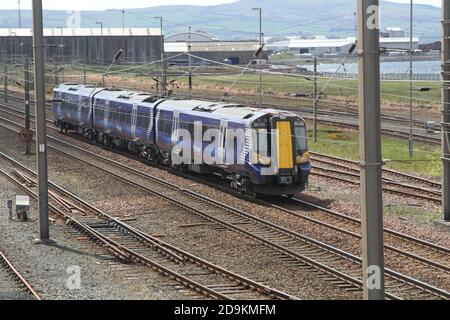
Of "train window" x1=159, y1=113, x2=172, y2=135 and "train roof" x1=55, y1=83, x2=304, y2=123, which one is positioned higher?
"train roof" x1=55, y1=83, x2=304, y2=123

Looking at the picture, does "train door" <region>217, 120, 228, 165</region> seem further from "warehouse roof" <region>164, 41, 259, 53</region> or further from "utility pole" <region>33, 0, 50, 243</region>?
"warehouse roof" <region>164, 41, 259, 53</region>

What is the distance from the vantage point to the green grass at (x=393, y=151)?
32500 millimetres

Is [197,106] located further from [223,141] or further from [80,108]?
[80,108]

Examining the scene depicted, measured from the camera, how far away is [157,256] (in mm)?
19531

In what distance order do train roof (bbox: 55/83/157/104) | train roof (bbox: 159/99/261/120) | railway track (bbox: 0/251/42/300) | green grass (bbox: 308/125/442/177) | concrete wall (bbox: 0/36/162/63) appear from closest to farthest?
railway track (bbox: 0/251/42/300)
train roof (bbox: 159/99/261/120)
green grass (bbox: 308/125/442/177)
train roof (bbox: 55/83/157/104)
concrete wall (bbox: 0/36/162/63)

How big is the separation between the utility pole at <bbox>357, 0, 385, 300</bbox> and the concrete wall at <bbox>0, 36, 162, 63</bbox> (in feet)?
364

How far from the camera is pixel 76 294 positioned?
16.0m

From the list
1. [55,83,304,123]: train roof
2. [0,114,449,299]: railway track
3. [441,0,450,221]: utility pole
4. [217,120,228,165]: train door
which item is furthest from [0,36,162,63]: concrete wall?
[441,0,450,221]: utility pole

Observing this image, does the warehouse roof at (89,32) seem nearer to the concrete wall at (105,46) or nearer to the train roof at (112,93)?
the concrete wall at (105,46)

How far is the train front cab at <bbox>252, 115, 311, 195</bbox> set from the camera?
26125mm

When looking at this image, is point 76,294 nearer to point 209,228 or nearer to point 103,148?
point 209,228

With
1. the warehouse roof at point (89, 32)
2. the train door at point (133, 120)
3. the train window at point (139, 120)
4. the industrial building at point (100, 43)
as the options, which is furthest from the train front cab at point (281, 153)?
the warehouse roof at point (89, 32)

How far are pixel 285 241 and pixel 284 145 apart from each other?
5.94m

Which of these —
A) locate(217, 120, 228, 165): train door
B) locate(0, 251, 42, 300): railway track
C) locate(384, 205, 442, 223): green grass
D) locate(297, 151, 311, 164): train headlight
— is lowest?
locate(0, 251, 42, 300): railway track
